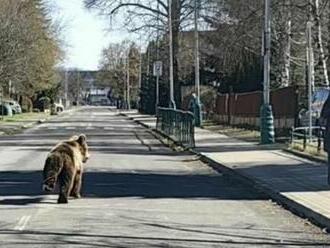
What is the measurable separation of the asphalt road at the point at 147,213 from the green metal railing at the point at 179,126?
7943mm

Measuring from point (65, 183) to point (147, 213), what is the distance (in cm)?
171

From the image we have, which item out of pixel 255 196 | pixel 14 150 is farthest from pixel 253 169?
pixel 14 150

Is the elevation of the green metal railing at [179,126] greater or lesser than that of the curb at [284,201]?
greater

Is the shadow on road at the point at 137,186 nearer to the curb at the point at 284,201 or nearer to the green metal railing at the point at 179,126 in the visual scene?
the curb at the point at 284,201

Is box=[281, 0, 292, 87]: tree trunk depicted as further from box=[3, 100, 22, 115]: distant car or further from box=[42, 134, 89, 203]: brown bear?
box=[3, 100, 22, 115]: distant car

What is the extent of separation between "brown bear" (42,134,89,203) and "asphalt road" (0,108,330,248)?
0.30 meters

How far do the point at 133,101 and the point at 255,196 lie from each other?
122m

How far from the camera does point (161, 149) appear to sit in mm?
31359

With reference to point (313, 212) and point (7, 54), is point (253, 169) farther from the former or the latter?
point (7, 54)

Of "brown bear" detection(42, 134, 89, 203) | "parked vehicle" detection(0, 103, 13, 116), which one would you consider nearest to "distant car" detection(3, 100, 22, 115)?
"parked vehicle" detection(0, 103, 13, 116)

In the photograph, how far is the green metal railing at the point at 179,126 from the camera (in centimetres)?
3044

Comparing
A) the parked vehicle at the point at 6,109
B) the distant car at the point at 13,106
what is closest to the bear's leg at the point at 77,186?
the parked vehicle at the point at 6,109

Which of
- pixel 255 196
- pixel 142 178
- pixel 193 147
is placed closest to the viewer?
pixel 255 196

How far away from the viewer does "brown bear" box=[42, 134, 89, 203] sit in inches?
554
